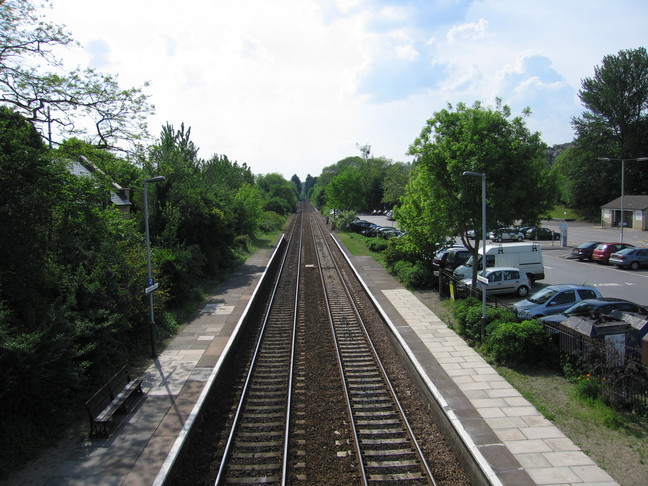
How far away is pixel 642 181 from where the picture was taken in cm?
6325

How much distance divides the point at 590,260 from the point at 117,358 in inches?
1193

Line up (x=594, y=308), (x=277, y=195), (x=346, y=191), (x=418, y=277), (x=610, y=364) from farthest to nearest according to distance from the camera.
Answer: (x=277, y=195), (x=346, y=191), (x=418, y=277), (x=594, y=308), (x=610, y=364)

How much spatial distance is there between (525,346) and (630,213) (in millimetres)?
51589

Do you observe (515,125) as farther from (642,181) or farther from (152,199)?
(642,181)

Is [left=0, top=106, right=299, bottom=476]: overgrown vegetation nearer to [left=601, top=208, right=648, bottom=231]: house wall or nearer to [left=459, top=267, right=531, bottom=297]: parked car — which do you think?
[left=459, top=267, right=531, bottom=297]: parked car

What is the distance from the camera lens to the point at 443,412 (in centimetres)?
1014

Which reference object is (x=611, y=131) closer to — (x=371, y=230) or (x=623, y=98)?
(x=623, y=98)

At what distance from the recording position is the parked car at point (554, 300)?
1603 cm

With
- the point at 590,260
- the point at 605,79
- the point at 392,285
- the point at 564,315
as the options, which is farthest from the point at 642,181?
the point at 564,315

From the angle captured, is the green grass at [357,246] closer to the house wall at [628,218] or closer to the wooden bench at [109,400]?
the wooden bench at [109,400]

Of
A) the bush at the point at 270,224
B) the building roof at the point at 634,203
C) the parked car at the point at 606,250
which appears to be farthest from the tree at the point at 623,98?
the bush at the point at 270,224

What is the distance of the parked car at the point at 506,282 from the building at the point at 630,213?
38805 millimetres

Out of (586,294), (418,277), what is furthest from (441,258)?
(586,294)

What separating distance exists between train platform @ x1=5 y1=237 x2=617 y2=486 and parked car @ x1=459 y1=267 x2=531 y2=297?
5.36 meters
